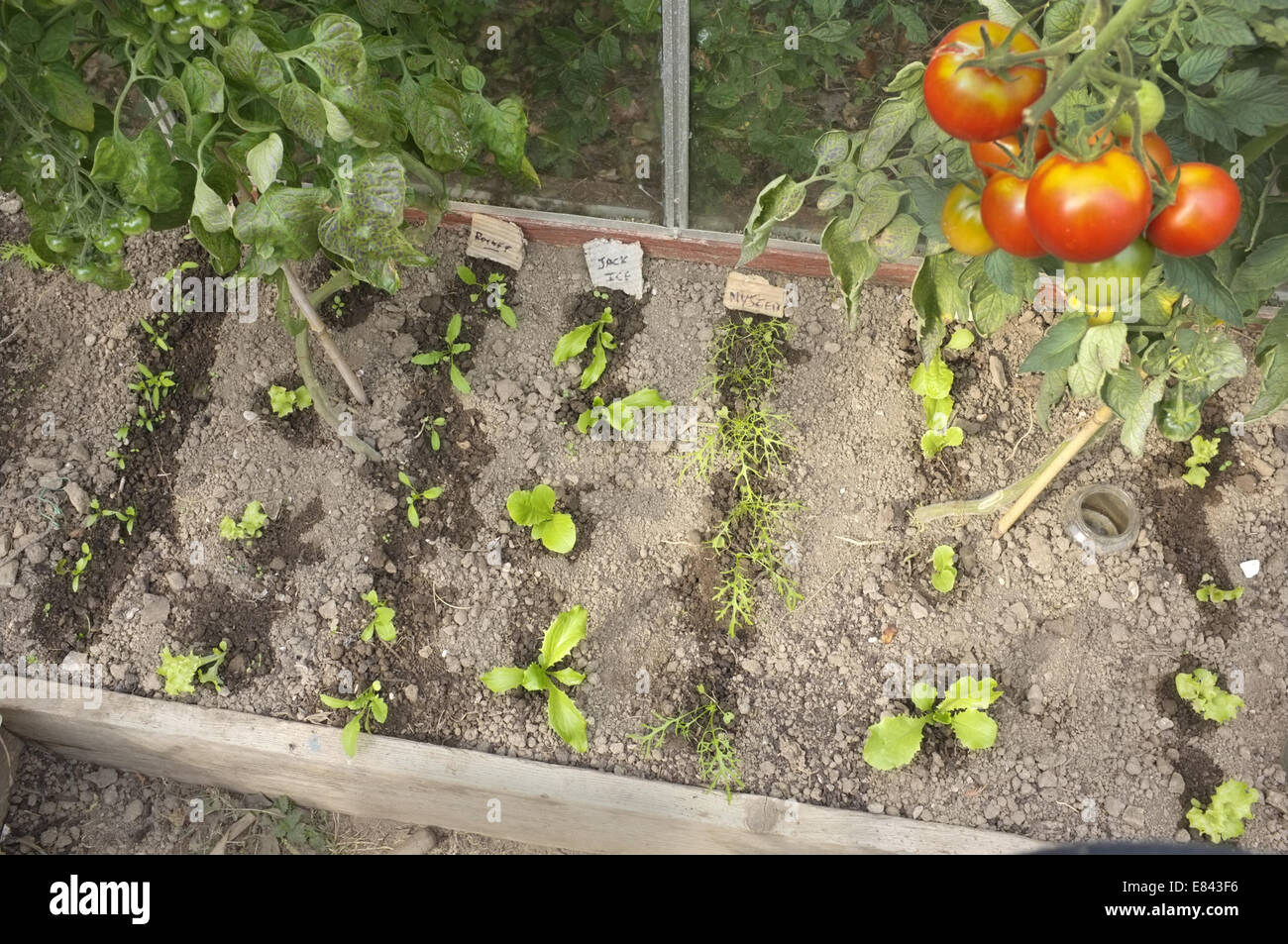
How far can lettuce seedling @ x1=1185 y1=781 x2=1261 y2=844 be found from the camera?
1.67m

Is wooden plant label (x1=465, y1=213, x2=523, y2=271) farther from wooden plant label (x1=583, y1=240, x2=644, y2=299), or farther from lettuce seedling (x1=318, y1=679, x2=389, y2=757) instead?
lettuce seedling (x1=318, y1=679, x2=389, y2=757)

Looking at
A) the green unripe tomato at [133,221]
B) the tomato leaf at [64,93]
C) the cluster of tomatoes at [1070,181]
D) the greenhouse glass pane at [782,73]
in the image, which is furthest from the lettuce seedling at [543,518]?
the cluster of tomatoes at [1070,181]

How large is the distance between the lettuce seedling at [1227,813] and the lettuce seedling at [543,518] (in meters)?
1.24

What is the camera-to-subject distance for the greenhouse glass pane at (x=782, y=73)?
5.53 feet

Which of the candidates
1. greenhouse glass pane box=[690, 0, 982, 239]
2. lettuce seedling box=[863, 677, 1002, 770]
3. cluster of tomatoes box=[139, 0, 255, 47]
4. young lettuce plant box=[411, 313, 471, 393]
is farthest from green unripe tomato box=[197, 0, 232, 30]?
lettuce seedling box=[863, 677, 1002, 770]

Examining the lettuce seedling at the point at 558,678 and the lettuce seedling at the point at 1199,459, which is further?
the lettuce seedling at the point at 1199,459

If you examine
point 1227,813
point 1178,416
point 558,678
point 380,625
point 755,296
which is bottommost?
point 1227,813

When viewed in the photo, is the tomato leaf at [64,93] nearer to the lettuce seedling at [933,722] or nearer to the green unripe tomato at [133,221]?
the green unripe tomato at [133,221]

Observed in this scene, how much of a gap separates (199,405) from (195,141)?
98 centimetres

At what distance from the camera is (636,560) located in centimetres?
197

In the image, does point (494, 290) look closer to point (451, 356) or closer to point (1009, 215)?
point (451, 356)

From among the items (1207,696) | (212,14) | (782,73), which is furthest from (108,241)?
(1207,696)

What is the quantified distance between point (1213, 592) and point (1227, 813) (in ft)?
1.34

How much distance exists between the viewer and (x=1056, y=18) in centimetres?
101
